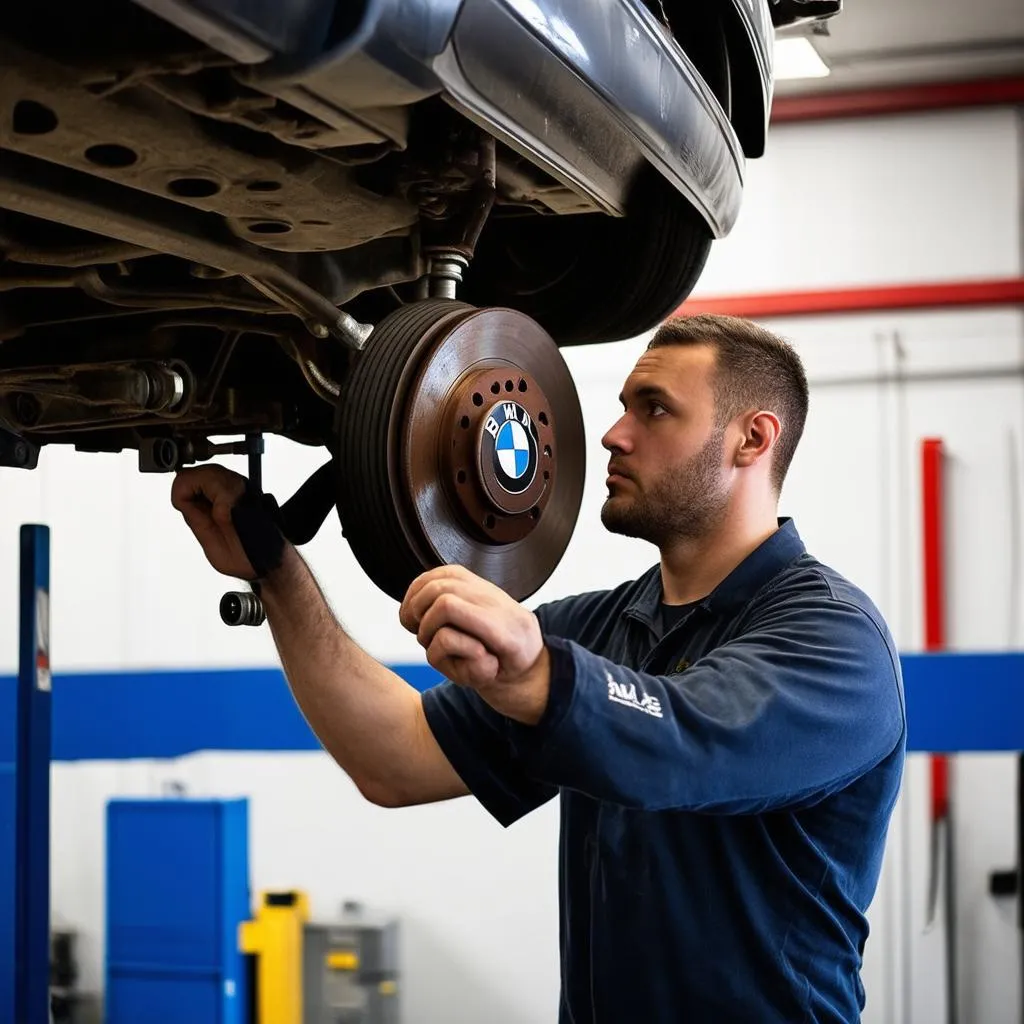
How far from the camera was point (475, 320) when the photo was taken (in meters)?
1.26

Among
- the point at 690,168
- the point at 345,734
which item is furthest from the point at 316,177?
the point at 345,734

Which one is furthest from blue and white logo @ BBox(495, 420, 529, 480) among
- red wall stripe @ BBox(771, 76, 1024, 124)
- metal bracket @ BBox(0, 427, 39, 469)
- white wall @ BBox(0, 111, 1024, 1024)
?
red wall stripe @ BBox(771, 76, 1024, 124)

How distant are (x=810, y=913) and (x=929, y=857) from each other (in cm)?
326

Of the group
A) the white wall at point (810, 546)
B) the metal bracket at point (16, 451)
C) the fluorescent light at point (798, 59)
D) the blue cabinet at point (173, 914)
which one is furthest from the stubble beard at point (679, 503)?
the white wall at point (810, 546)

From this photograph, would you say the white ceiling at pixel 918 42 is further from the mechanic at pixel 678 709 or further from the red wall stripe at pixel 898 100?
the mechanic at pixel 678 709

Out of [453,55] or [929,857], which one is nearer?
[453,55]

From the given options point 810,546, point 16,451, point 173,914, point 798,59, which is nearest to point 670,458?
point 16,451

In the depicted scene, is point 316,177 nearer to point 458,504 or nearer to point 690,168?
point 458,504

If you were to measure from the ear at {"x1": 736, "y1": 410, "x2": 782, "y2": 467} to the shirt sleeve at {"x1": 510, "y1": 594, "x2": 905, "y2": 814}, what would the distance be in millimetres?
223

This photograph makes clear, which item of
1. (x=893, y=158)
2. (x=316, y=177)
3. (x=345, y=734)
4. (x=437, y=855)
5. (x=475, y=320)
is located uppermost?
(x=893, y=158)

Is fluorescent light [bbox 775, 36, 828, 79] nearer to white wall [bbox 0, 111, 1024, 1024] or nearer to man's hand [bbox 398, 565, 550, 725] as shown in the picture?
white wall [bbox 0, 111, 1024, 1024]

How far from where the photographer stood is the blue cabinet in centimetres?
383

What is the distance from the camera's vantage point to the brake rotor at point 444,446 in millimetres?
1195

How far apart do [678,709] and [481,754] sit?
0.57 metres
